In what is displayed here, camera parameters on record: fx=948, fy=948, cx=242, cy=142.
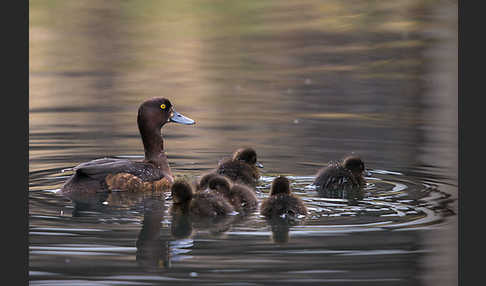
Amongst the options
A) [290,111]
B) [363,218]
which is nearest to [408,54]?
[290,111]

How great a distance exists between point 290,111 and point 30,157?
3.61 m

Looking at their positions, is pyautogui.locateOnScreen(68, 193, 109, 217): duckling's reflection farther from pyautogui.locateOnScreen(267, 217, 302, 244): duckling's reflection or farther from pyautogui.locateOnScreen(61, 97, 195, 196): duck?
pyautogui.locateOnScreen(267, 217, 302, 244): duckling's reflection

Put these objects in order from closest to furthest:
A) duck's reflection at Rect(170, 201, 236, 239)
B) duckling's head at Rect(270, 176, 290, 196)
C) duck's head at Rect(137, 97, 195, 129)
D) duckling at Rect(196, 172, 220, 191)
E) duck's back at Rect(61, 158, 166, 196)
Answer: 1. duck's reflection at Rect(170, 201, 236, 239)
2. duckling's head at Rect(270, 176, 290, 196)
3. duckling at Rect(196, 172, 220, 191)
4. duck's back at Rect(61, 158, 166, 196)
5. duck's head at Rect(137, 97, 195, 129)

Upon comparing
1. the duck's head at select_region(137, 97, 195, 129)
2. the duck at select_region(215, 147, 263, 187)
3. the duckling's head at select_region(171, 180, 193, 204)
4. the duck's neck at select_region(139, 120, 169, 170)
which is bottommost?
the duckling's head at select_region(171, 180, 193, 204)

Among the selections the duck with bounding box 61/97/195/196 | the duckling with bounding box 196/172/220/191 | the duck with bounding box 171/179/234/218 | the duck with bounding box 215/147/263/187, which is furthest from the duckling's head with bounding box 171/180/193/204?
the duck with bounding box 215/147/263/187

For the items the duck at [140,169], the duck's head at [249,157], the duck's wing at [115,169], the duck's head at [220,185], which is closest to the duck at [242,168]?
the duck's head at [249,157]

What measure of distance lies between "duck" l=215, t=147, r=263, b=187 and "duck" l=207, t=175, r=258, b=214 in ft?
2.97

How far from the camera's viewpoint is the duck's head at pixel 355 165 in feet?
27.5

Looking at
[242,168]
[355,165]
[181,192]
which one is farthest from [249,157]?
[181,192]

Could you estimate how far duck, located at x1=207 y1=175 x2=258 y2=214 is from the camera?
7.29 metres

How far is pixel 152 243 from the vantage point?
20.9 ft

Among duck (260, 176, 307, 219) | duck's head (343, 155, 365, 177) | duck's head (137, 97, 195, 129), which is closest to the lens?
duck (260, 176, 307, 219)

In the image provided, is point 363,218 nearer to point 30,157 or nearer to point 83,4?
point 30,157

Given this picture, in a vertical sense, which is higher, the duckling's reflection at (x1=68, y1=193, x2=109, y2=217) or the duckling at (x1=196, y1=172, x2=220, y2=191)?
the duckling at (x1=196, y1=172, x2=220, y2=191)
